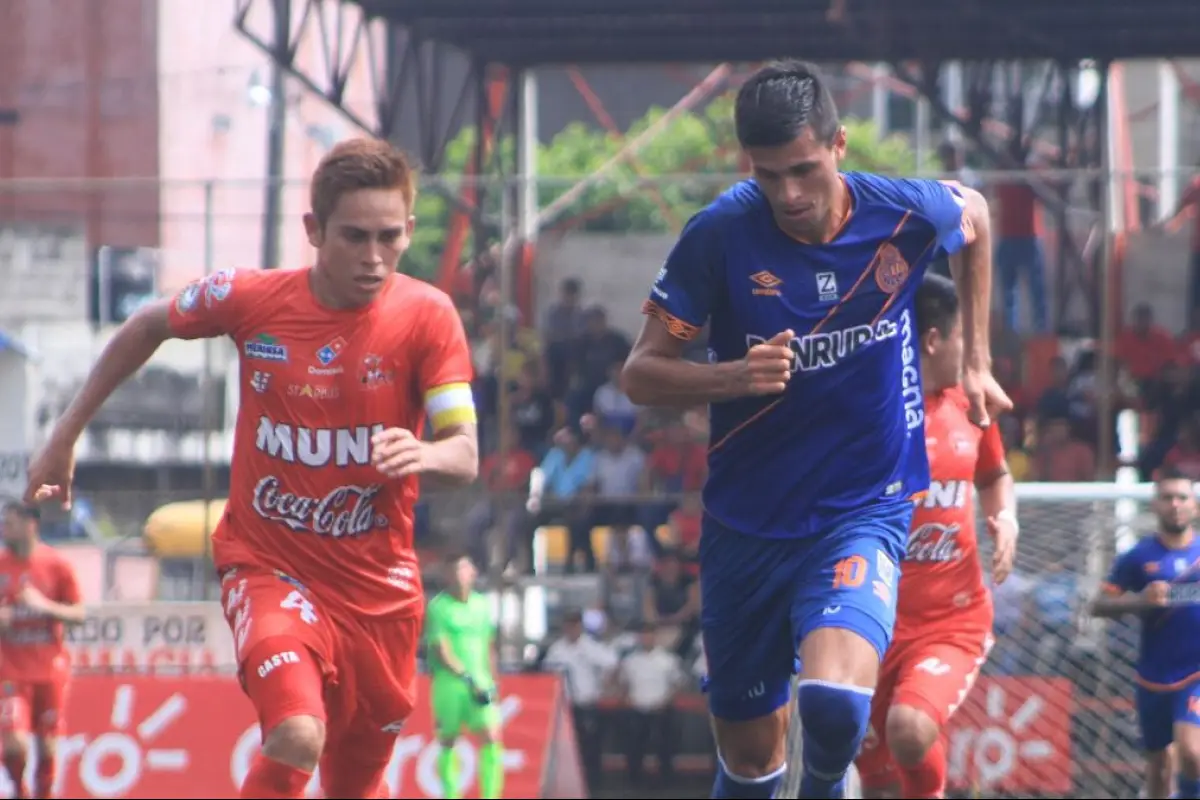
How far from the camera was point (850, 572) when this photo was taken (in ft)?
18.8

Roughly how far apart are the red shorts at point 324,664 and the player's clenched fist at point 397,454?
737mm

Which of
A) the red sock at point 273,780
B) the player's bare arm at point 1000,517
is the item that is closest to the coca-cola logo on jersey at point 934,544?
the player's bare arm at point 1000,517

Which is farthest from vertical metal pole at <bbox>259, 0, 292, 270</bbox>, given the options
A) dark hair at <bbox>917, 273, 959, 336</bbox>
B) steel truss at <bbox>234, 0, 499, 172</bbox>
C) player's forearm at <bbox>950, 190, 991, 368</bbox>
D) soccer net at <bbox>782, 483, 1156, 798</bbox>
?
player's forearm at <bbox>950, 190, 991, 368</bbox>

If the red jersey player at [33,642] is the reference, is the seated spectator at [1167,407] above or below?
above

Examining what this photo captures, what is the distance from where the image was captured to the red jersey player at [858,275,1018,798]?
756 centimetres

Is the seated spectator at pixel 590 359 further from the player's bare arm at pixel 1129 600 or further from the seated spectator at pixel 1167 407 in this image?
the player's bare arm at pixel 1129 600

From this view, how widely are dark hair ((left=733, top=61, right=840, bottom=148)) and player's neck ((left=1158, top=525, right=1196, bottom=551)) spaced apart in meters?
6.48

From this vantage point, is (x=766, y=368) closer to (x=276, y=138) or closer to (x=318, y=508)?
(x=318, y=508)

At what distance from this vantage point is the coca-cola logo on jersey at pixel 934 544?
778 centimetres

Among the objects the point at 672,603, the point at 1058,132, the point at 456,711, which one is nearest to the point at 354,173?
the point at 456,711

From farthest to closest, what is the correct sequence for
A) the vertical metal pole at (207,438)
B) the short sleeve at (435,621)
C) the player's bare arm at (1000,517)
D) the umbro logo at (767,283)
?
1. the vertical metal pole at (207,438)
2. the short sleeve at (435,621)
3. the player's bare arm at (1000,517)
4. the umbro logo at (767,283)

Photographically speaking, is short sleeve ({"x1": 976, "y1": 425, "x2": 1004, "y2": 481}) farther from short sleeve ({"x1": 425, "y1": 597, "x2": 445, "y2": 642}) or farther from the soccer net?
short sleeve ({"x1": 425, "y1": 597, "x2": 445, "y2": 642})

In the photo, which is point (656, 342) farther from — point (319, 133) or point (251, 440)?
point (319, 133)

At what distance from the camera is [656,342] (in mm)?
5766
